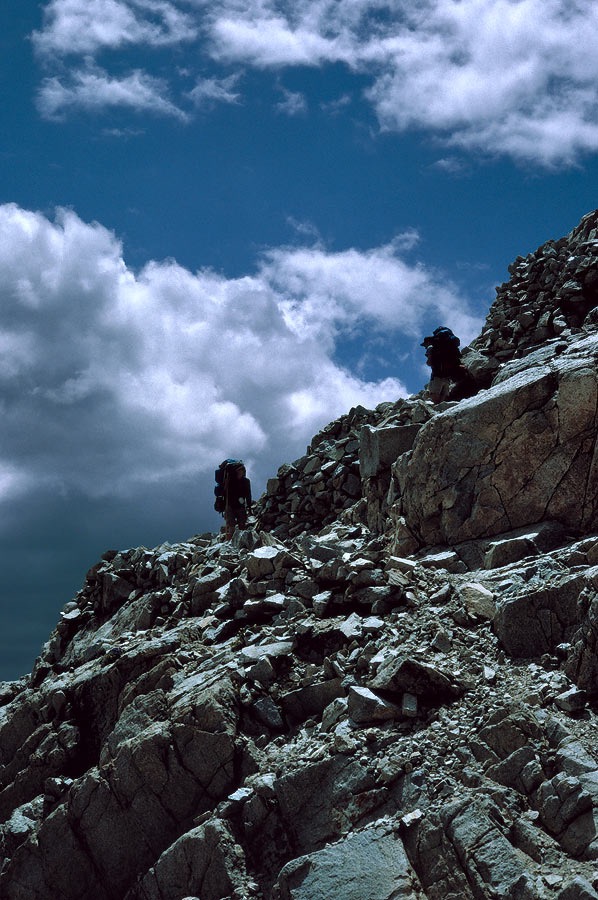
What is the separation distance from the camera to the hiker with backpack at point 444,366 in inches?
830

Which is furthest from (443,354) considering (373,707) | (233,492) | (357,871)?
(357,871)

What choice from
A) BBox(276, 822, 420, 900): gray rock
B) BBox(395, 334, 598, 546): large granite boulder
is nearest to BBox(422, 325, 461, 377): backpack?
BBox(395, 334, 598, 546): large granite boulder

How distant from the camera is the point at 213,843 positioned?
339 inches

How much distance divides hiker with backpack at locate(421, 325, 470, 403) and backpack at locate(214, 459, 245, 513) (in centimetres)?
643

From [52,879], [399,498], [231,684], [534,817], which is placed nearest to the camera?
[534,817]

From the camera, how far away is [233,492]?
2384 centimetres

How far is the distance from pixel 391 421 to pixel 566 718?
1097 centimetres

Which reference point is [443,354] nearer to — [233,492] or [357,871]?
[233,492]

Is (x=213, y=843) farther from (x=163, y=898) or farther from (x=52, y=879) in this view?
(x=52, y=879)

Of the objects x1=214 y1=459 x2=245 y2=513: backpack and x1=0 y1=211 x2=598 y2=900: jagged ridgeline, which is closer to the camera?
x1=0 y1=211 x2=598 y2=900: jagged ridgeline

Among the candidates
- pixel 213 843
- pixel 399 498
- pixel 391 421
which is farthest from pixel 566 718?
pixel 391 421

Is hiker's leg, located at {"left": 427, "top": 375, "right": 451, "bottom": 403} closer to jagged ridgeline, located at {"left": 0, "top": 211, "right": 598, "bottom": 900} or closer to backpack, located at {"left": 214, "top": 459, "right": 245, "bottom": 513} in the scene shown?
jagged ridgeline, located at {"left": 0, "top": 211, "right": 598, "bottom": 900}

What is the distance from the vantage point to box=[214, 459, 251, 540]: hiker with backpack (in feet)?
77.8

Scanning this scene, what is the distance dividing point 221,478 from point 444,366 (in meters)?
7.72
